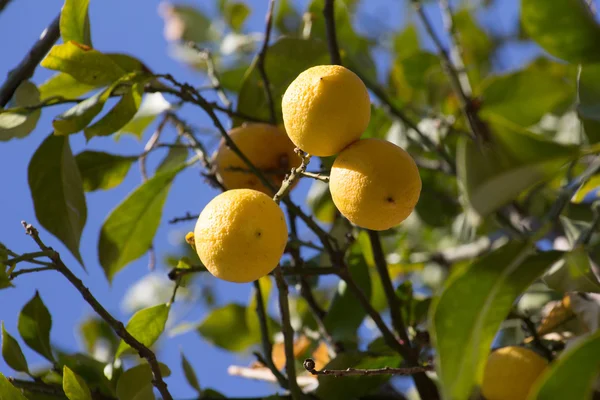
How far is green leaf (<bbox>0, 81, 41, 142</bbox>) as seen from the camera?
0.96 metres

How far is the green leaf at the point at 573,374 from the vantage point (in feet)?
1.63

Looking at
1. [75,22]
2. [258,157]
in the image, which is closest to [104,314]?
[258,157]

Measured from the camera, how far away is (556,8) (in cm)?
64

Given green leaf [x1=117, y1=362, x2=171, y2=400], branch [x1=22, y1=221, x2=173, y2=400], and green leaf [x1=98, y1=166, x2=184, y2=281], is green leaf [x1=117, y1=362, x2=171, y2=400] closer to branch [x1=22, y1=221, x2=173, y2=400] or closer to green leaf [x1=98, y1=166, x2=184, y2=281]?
branch [x1=22, y1=221, x2=173, y2=400]

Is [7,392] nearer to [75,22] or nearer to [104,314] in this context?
[104,314]

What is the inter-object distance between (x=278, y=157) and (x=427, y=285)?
0.98 m

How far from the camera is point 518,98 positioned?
142 cm

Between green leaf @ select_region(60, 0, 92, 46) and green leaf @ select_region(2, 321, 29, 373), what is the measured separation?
18.4 inches

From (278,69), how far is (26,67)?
0.43 meters

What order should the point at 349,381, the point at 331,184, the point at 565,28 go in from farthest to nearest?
the point at 349,381 < the point at 331,184 < the point at 565,28

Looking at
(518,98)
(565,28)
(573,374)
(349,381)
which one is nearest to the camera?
(573,374)

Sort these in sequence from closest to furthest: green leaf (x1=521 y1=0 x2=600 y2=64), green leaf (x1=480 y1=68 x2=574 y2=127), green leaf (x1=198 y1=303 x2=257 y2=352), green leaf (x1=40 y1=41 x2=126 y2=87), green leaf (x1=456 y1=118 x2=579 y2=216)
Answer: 1. green leaf (x1=456 y1=118 x2=579 y2=216)
2. green leaf (x1=521 y1=0 x2=600 y2=64)
3. green leaf (x1=40 y1=41 x2=126 y2=87)
4. green leaf (x1=480 y1=68 x2=574 y2=127)
5. green leaf (x1=198 y1=303 x2=257 y2=352)

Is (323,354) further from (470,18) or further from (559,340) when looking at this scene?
(470,18)

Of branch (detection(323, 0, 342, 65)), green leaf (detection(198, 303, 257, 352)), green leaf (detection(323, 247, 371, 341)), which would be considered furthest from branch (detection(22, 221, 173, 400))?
Answer: green leaf (detection(198, 303, 257, 352))
